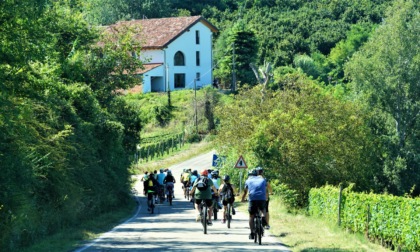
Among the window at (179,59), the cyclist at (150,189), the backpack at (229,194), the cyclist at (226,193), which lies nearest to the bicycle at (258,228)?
the cyclist at (226,193)

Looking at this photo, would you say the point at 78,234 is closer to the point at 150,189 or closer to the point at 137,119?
the point at 150,189

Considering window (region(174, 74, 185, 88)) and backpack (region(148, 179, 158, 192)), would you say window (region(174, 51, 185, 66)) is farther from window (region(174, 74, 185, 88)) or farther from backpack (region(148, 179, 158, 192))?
backpack (region(148, 179, 158, 192))

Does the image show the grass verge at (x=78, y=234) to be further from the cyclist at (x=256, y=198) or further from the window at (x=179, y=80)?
the window at (x=179, y=80)

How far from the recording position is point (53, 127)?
2438 centimetres

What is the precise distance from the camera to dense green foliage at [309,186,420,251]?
68.5 ft

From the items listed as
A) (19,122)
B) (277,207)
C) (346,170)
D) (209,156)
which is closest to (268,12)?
(209,156)

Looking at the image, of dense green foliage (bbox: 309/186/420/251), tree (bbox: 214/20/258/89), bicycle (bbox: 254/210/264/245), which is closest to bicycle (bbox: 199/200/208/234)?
bicycle (bbox: 254/210/264/245)

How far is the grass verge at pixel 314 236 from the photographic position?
1852 cm

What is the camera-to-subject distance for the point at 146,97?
80750mm

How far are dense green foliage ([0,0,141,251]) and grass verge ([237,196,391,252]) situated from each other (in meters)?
6.15

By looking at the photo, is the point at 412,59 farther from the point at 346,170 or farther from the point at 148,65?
the point at 148,65

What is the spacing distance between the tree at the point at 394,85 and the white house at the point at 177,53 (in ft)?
98.3

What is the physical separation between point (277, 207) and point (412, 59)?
27065 mm

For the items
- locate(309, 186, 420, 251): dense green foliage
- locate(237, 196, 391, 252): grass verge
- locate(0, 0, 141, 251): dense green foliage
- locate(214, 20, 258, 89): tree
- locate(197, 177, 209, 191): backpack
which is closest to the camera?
locate(0, 0, 141, 251): dense green foliage
